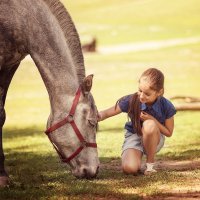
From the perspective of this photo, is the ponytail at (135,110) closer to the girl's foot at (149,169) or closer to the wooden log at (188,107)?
the girl's foot at (149,169)

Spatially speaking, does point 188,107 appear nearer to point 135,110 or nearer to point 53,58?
point 135,110

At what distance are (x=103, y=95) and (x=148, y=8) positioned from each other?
55875 mm

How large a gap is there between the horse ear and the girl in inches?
23.1

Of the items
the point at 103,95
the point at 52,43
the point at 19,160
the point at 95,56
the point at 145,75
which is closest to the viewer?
the point at 52,43

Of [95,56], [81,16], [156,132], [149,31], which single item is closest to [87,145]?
[156,132]

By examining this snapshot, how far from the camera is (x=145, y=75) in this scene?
7.31 meters

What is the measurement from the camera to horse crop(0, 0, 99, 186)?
21.8 ft

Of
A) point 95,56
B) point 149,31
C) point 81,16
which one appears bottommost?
point 95,56

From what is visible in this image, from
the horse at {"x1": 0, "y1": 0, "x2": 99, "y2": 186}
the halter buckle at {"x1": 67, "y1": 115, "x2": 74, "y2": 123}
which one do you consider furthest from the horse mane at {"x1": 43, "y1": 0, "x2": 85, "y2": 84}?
the halter buckle at {"x1": 67, "y1": 115, "x2": 74, "y2": 123}

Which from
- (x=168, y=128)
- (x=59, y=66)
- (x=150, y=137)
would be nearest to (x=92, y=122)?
(x=59, y=66)

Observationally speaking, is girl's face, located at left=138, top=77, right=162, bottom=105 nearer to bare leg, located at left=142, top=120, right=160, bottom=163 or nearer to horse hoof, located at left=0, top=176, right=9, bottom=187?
bare leg, located at left=142, top=120, right=160, bottom=163

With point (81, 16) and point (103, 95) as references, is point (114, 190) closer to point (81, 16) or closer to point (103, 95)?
point (103, 95)

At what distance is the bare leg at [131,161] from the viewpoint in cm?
735

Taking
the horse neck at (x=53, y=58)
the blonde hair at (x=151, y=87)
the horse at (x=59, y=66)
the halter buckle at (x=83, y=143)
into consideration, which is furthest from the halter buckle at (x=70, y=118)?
the blonde hair at (x=151, y=87)
